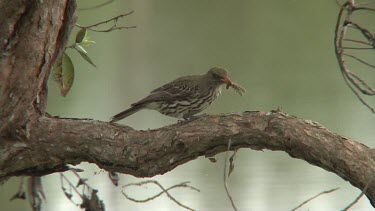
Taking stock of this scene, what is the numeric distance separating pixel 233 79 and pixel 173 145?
7.56m

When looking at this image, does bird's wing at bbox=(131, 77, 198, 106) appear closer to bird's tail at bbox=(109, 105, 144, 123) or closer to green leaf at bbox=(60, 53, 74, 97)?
bird's tail at bbox=(109, 105, 144, 123)

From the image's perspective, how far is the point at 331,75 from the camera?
12844 mm

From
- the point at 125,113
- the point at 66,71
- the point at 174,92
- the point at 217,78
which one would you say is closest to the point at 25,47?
the point at 66,71

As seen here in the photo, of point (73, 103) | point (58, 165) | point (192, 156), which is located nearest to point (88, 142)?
point (58, 165)

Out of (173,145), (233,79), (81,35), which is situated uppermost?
(81,35)

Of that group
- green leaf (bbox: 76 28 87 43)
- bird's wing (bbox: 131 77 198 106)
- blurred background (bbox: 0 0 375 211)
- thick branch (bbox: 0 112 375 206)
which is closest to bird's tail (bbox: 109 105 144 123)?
bird's wing (bbox: 131 77 198 106)

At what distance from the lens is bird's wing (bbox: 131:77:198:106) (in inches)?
249

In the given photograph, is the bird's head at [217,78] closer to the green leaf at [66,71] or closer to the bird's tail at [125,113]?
the bird's tail at [125,113]

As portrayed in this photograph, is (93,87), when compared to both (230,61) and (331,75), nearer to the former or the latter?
(230,61)

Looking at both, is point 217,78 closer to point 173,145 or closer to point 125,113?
point 125,113

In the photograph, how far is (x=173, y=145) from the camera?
15.1 ft

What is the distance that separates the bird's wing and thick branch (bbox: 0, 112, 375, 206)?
5.12ft

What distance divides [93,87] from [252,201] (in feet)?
15.9

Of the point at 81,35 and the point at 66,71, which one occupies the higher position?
the point at 81,35
